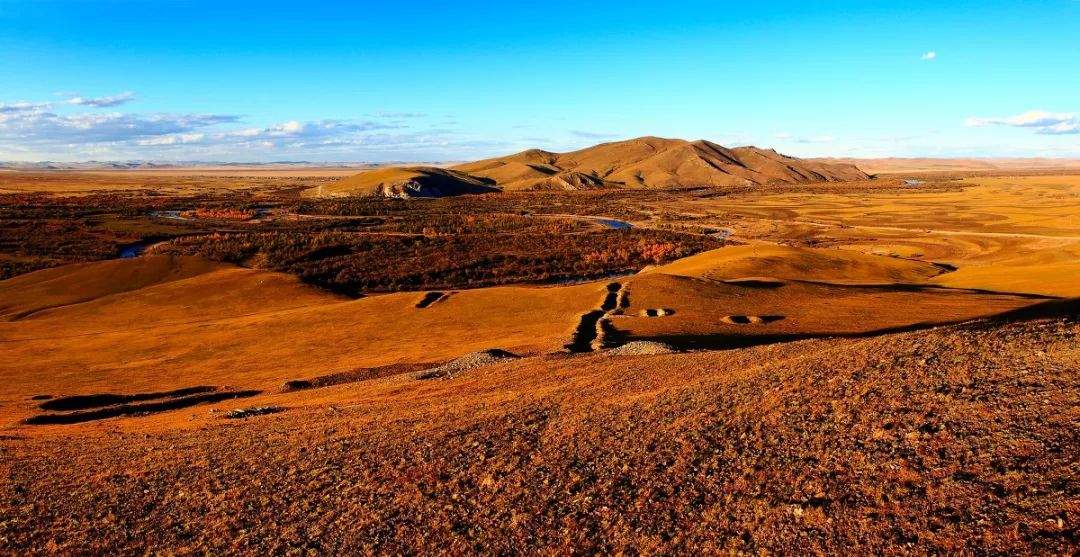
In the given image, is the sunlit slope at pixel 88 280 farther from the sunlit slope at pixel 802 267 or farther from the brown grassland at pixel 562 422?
the sunlit slope at pixel 802 267

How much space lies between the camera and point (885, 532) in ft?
35.6

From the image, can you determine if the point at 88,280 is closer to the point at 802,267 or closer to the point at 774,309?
→ the point at 774,309

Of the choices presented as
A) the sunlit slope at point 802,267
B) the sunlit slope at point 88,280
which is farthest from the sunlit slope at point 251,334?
the sunlit slope at point 802,267

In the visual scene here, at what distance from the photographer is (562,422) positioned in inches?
726

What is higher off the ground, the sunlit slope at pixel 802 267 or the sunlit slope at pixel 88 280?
the sunlit slope at pixel 802 267

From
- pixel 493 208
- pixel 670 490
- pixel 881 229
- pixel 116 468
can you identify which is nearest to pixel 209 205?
pixel 493 208

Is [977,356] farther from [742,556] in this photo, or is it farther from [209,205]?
[209,205]

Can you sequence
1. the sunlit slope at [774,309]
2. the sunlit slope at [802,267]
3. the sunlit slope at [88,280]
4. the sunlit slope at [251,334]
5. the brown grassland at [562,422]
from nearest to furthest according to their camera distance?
1. the brown grassland at [562,422]
2. the sunlit slope at [774,309]
3. the sunlit slope at [251,334]
4. the sunlit slope at [802,267]
5. the sunlit slope at [88,280]

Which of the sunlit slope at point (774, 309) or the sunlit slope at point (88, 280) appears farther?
the sunlit slope at point (88, 280)

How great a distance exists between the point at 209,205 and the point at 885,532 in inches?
7604

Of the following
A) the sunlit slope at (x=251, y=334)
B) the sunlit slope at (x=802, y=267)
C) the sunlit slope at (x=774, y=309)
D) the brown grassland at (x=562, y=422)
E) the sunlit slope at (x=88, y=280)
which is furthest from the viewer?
the sunlit slope at (x=88, y=280)

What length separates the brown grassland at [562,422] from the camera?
12086 millimetres

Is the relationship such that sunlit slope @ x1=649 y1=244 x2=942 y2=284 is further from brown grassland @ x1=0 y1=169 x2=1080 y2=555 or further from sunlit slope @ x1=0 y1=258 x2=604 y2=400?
sunlit slope @ x1=0 y1=258 x2=604 y2=400

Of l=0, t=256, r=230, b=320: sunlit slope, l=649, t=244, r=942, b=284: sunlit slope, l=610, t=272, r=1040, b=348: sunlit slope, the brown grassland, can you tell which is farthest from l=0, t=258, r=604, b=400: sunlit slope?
l=649, t=244, r=942, b=284: sunlit slope
